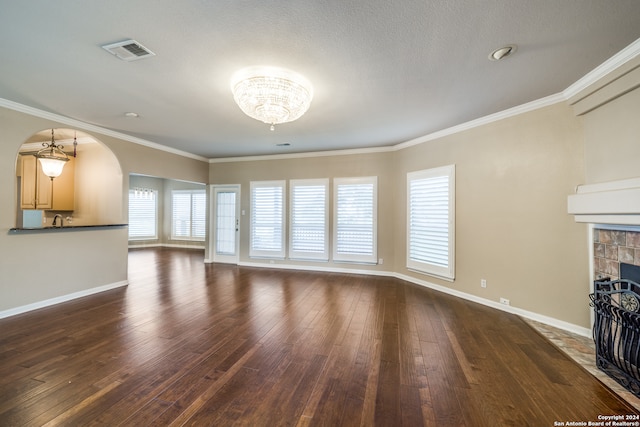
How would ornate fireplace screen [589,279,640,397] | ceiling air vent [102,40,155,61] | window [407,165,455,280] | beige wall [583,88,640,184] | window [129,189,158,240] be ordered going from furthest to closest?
window [129,189,158,240] → window [407,165,455,280] → beige wall [583,88,640,184] → ceiling air vent [102,40,155,61] → ornate fireplace screen [589,279,640,397]

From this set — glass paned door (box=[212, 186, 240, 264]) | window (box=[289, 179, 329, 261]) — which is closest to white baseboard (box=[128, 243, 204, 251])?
glass paned door (box=[212, 186, 240, 264])

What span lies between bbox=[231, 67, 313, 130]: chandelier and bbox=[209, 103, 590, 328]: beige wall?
9.38ft

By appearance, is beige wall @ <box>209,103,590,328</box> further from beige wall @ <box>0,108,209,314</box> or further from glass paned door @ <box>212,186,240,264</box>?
beige wall @ <box>0,108,209,314</box>

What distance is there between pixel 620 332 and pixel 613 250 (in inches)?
32.8

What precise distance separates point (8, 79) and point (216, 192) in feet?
13.8

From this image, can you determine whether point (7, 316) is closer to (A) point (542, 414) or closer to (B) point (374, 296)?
(B) point (374, 296)

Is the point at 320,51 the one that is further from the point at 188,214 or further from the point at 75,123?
the point at 188,214

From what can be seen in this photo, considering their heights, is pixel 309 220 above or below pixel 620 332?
above

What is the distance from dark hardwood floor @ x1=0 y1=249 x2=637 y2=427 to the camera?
1.70 meters

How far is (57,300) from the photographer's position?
3752 mm

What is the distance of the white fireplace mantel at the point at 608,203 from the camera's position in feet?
6.94

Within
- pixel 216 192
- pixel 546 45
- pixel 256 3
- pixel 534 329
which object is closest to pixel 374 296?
pixel 534 329

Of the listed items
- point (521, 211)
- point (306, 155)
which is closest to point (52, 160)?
point (306, 155)

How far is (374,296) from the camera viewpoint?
415 centimetres
